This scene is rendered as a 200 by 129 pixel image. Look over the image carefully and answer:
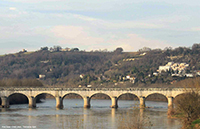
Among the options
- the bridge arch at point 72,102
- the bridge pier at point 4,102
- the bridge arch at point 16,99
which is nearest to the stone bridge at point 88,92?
the bridge pier at point 4,102

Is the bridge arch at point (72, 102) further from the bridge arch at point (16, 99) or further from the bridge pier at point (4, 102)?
the bridge pier at point (4, 102)

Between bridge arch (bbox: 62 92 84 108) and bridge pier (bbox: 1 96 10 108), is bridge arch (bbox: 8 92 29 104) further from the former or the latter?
bridge arch (bbox: 62 92 84 108)

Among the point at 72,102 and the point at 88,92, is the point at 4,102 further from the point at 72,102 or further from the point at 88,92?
the point at 72,102

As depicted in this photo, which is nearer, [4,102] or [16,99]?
[4,102]

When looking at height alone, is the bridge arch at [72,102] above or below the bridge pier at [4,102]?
below

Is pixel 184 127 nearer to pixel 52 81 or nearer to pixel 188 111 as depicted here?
pixel 188 111

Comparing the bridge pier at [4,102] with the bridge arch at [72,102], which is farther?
the bridge arch at [72,102]

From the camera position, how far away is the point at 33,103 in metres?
90.9

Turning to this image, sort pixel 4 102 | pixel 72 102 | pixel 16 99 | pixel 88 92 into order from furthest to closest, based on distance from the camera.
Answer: pixel 72 102
pixel 16 99
pixel 4 102
pixel 88 92

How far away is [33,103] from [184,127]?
2004 inches

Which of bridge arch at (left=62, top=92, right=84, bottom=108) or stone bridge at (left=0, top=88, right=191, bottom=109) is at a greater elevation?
stone bridge at (left=0, top=88, right=191, bottom=109)

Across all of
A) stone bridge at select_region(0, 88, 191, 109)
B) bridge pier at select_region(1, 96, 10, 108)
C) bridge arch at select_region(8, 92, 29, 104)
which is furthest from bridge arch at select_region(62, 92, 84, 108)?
bridge pier at select_region(1, 96, 10, 108)

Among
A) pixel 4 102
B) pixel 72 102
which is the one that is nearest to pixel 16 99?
pixel 4 102

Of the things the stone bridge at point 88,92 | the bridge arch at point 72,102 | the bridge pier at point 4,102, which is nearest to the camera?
the stone bridge at point 88,92
